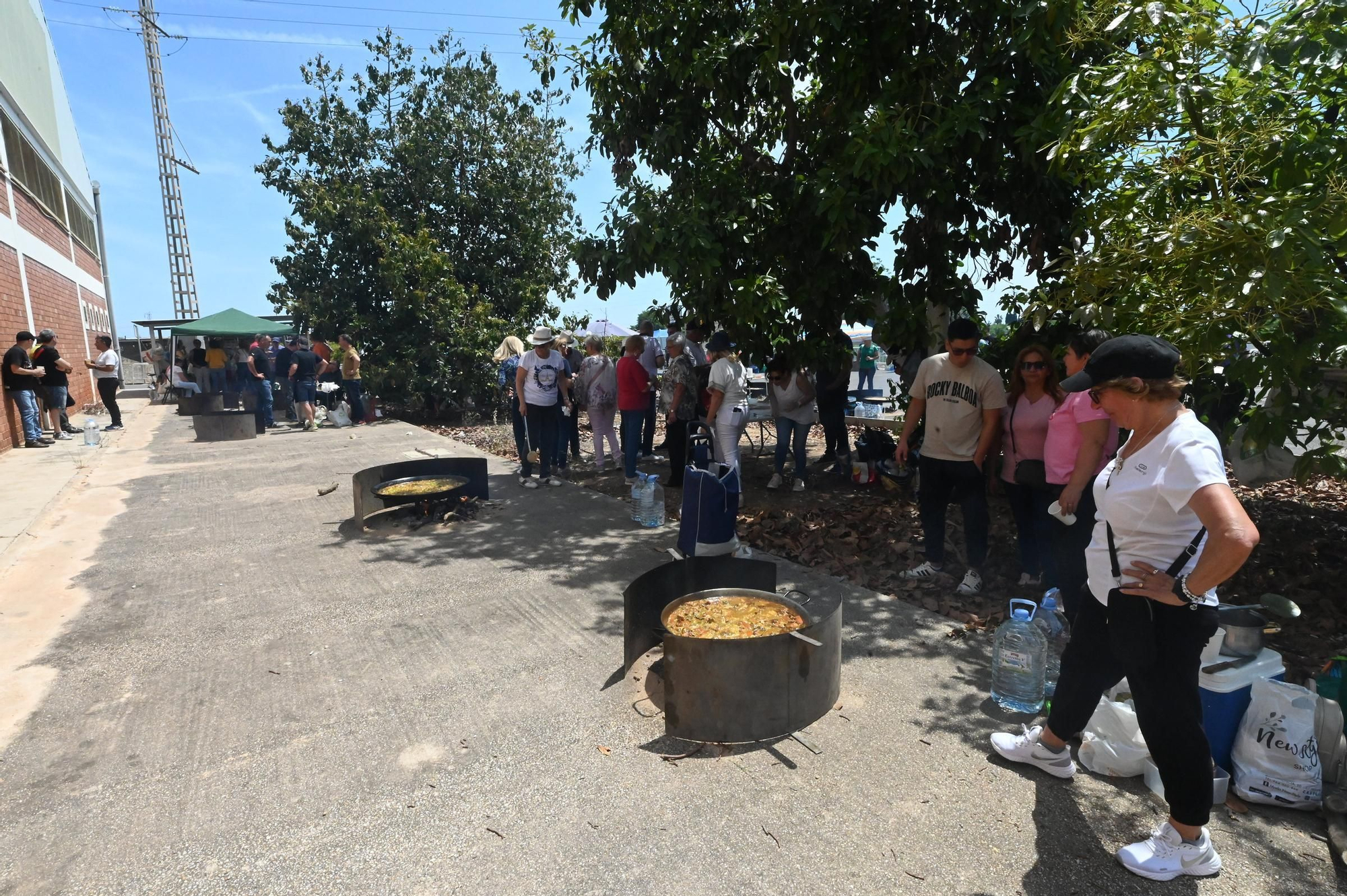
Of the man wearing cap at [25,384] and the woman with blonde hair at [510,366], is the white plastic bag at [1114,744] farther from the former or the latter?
the man wearing cap at [25,384]

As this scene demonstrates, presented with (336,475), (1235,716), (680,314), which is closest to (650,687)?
(1235,716)

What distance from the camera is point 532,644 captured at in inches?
190

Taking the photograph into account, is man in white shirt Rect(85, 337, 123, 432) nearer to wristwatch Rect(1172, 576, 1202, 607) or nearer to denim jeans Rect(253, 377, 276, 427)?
denim jeans Rect(253, 377, 276, 427)

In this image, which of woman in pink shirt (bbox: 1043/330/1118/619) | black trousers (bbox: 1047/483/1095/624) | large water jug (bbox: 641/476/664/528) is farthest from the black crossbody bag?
large water jug (bbox: 641/476/664/528)

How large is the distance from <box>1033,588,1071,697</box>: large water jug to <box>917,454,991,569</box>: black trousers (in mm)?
818

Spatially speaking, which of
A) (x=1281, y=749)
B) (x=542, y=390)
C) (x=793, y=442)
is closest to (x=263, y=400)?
(x=542, y=390)

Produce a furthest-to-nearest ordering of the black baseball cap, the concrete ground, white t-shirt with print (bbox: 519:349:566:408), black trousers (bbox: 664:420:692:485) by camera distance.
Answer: black trousers (bbox: 664:420:692:485) → white t-shirt with print (bbox: 519:349:566:408) → the concrete ground → the black baseball cap

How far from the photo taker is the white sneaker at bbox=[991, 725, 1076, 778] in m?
3.24

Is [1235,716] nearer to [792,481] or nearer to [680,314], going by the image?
[792,481]

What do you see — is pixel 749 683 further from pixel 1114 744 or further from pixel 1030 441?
pixel 1030 441

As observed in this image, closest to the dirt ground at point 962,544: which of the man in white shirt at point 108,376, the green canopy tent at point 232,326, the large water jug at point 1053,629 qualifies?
the large water jug at point 1053,629

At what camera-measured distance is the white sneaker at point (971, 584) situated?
215 inches

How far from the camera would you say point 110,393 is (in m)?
15.9

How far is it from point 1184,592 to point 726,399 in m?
5.07
